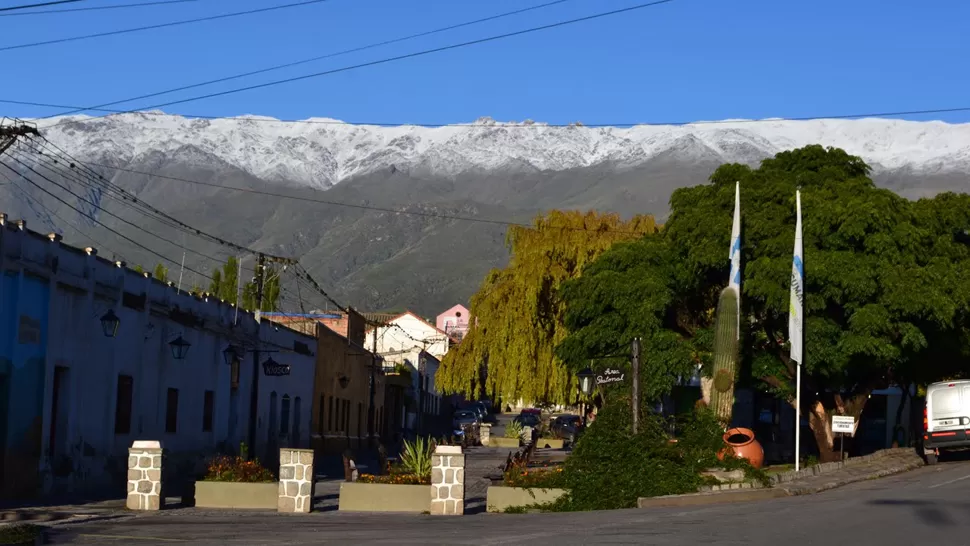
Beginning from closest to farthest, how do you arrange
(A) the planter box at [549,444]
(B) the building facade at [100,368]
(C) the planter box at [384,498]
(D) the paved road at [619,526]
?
(D) the paved road at [619,526], (C) the planter box at [384,498], (B) the building facade at [100,368], (A) the planter box at [549,444]

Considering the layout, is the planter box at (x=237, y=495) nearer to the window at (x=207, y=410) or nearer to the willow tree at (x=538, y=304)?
the window at (x=207, y=410)

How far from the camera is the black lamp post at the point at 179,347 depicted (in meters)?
31.6

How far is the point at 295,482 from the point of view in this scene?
23.5 metres

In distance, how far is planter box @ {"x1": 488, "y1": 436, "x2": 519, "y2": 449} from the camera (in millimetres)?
65938

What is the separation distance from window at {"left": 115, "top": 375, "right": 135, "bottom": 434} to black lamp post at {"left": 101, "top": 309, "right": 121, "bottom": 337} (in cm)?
243

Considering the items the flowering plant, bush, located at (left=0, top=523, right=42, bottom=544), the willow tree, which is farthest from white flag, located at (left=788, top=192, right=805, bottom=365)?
bush, located at (left=0, top=523, right=42, bottom=544)

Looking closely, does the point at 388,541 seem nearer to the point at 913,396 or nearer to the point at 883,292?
the point at 883,292

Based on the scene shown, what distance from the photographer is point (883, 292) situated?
33.1 meters

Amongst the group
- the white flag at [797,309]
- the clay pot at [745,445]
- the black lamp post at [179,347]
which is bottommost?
the clay pot at [745,445]

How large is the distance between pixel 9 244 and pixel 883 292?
812 inches

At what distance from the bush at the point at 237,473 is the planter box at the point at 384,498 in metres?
1.75

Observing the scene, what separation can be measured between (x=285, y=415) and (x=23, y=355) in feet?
73.8

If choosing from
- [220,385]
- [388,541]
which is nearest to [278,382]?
[220,385]

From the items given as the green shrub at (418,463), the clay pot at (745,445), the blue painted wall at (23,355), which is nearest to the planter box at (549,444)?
the clay pot at (745,445)
